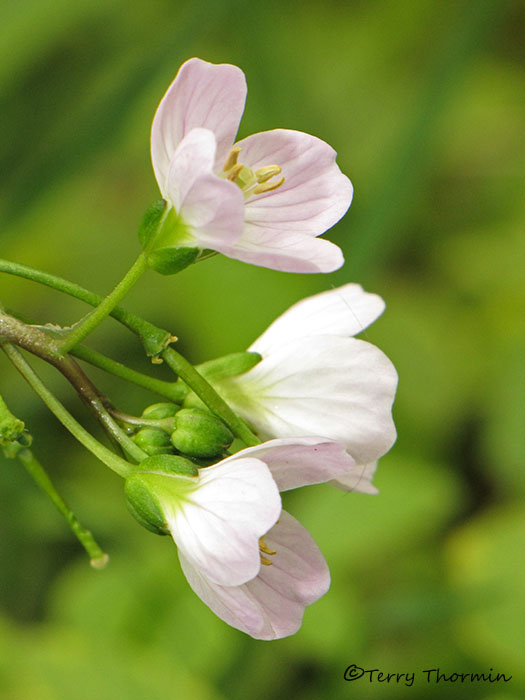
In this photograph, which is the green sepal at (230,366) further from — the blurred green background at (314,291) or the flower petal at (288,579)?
the blurred green background at (314,291)

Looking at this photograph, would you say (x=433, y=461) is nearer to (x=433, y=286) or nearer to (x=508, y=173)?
(x=433, y=286)

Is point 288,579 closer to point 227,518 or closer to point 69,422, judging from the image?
point 227,518

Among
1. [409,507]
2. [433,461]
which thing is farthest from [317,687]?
[433,461]

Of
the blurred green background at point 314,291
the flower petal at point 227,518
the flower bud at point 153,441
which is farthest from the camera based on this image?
the blurred green background at point 314,291

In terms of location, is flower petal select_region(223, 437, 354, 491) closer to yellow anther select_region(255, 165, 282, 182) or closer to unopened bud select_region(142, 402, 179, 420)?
unopened bud select_region(142, 402, 179, 420)

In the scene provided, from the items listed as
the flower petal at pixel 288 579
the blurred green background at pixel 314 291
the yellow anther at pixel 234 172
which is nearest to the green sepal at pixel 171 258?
the yellow anther at pixel 234 172

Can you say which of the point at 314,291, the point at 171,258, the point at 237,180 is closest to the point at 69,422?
the point at 171,258

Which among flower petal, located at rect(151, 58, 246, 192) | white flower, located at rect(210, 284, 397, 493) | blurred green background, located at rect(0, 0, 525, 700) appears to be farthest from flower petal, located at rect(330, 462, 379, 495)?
blurred green background, located at rect(0, 0, 525, 700)
